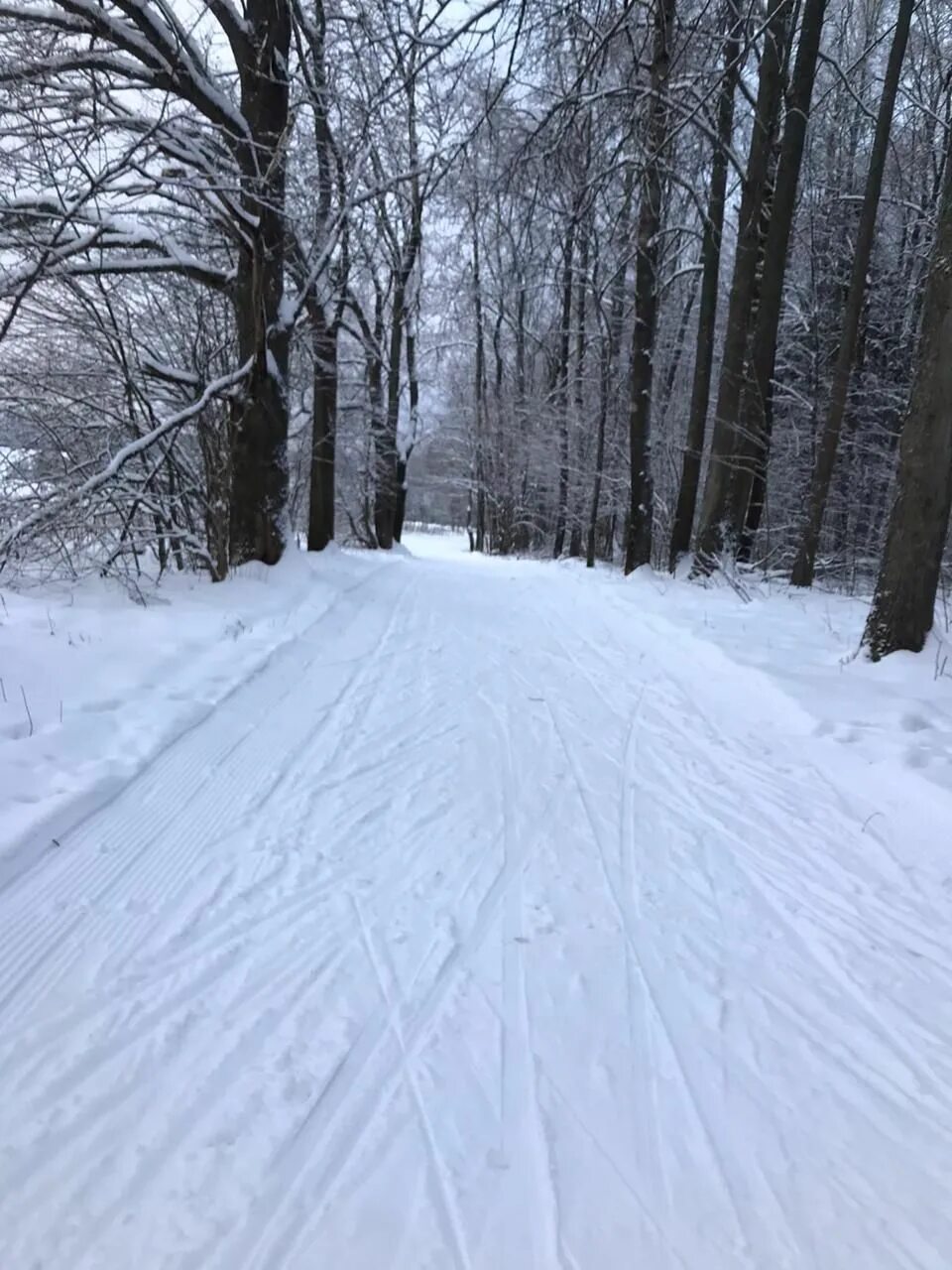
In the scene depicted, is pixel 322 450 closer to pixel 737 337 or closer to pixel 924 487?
pixel 737 337

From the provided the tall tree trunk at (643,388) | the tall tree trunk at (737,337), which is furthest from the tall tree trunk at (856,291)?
the tall tree trunk at (643,388)

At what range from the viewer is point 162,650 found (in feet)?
18.7

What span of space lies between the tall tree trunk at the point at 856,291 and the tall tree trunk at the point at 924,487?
5.47 meters

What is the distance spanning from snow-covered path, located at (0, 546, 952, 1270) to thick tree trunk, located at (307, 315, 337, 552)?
1161 centimetres

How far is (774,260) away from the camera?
11.2 metres

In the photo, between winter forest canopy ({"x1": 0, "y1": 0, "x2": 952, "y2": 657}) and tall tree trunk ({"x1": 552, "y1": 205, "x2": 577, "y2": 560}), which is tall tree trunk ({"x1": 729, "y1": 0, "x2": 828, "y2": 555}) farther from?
tall tree trunk ({"x1": 552, "y1": 205, "x2": 577, "y2": 560})

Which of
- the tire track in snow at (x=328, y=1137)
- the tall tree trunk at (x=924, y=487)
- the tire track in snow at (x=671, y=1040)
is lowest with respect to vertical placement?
the tire track in snow at (x=328, y=1137)

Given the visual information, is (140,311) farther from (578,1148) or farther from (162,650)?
(578,1148)

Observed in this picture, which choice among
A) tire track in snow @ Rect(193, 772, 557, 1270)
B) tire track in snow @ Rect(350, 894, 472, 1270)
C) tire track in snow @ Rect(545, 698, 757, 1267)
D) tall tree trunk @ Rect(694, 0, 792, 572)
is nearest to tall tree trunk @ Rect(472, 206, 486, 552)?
tall tree trunk @ Rect(694, 0, 792, 572)

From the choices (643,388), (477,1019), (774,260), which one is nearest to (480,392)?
(643,388)

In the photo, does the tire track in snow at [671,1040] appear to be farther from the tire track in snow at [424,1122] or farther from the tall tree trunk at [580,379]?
the tall tree trunk at [580,379]

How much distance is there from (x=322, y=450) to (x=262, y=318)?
6960 mm

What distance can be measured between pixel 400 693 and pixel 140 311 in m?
7.65

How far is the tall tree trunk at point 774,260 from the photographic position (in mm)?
10461
